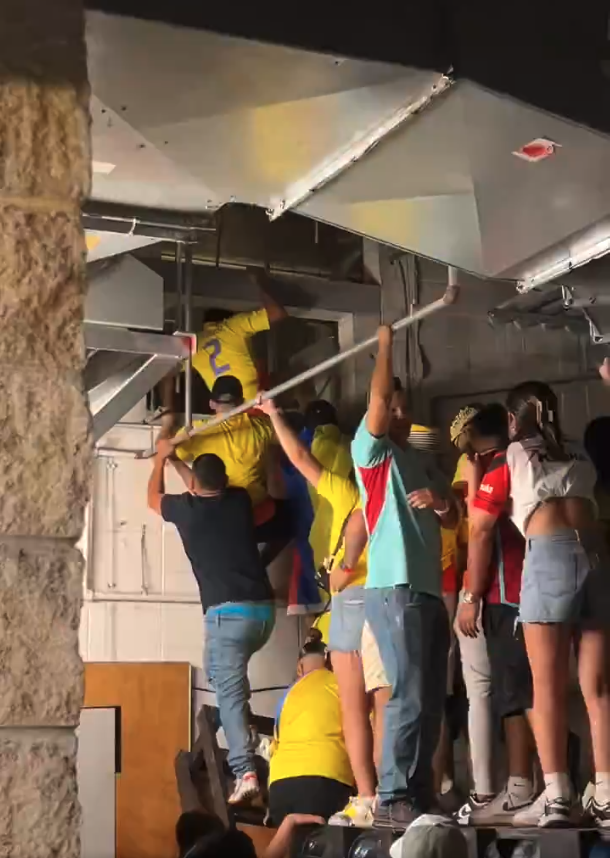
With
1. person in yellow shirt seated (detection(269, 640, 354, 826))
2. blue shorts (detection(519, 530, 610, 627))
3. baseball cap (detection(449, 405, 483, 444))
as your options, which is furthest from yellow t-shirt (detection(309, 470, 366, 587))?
blue shorts (detection(519, 530, 610, 627))

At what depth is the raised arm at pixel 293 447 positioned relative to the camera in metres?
3.73

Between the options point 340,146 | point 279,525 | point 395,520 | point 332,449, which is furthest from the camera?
point 279,525

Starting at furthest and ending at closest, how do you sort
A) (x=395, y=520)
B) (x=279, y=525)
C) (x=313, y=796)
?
1. (x=279, y=525)
2. (x=313, y=796)
3. (x=395, y=520)

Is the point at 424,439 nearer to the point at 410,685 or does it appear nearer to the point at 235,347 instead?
the point at 235,347

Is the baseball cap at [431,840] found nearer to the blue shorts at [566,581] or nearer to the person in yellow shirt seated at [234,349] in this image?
the blue shorts at [566,581]

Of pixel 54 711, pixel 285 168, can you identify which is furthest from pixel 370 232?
pixel 54 711

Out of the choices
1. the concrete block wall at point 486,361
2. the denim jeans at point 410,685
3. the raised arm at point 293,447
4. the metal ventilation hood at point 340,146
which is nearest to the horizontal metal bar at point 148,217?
the metal ventilation hood at point 340,146

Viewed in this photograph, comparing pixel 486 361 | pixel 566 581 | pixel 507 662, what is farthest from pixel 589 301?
pixel 486 361

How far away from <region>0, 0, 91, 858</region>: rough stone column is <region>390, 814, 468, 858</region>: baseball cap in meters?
1.67

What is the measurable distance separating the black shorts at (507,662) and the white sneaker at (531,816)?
13.7 inches

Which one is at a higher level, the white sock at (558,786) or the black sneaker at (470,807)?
the white sock at (558,786)

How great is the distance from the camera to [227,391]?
13.6 feet

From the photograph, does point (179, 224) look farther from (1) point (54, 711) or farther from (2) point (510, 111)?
(1) point (54, 711)

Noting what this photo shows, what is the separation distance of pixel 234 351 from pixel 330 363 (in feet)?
4.00
